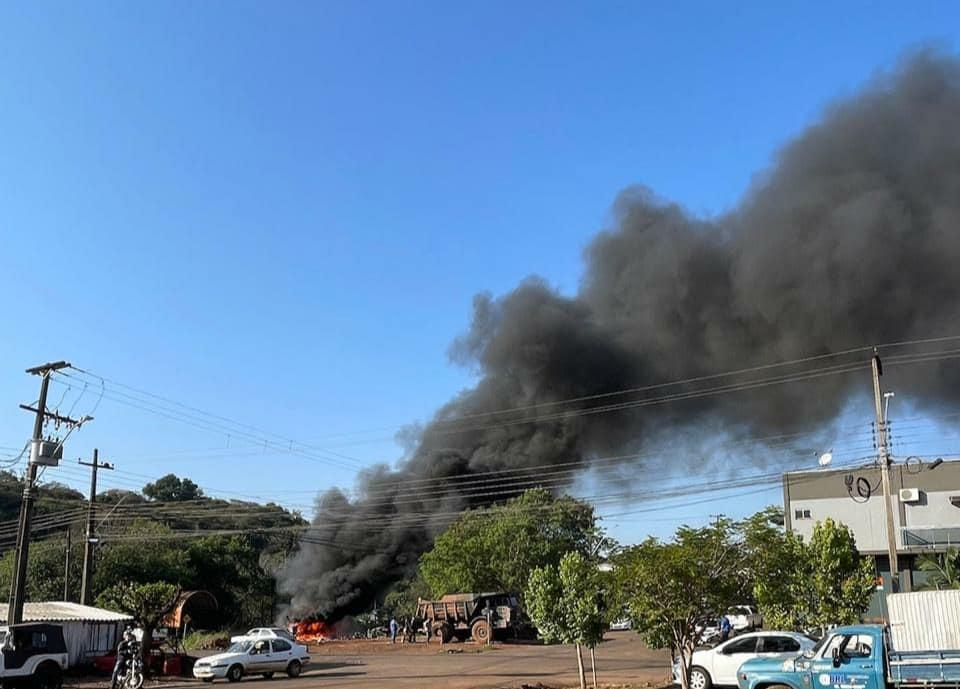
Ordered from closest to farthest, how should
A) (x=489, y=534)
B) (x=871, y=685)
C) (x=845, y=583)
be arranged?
(x=871, y=685)
(x=845, y=583)
(x=489, y=534)

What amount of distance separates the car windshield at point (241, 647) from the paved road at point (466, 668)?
96 centimetres

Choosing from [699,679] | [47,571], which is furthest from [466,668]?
[47,571]

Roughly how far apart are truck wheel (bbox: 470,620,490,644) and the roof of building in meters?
16.8

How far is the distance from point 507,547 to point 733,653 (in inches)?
1178

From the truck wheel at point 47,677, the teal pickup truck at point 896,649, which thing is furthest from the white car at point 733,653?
the truck wheel at point 47,677

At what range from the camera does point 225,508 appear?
3120 inches

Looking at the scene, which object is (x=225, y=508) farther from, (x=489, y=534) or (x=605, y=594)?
(x=605, y=594)

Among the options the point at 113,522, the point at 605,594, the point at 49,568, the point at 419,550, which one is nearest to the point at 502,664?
the point at 605,594

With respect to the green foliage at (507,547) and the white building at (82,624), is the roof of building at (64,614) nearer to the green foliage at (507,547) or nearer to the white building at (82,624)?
the white building at (82,624)

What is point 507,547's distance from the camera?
4753cm

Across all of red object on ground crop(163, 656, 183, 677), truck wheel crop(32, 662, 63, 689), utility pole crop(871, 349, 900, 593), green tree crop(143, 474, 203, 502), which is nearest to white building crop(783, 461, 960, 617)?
utility pole crop(871, 349, 900, 593)

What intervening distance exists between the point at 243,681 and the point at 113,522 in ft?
127

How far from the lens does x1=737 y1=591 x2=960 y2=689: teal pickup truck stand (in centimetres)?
1252

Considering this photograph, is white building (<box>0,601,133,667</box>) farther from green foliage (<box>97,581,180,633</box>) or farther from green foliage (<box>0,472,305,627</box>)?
green foliage (<box>0,472,305,627</box>)
